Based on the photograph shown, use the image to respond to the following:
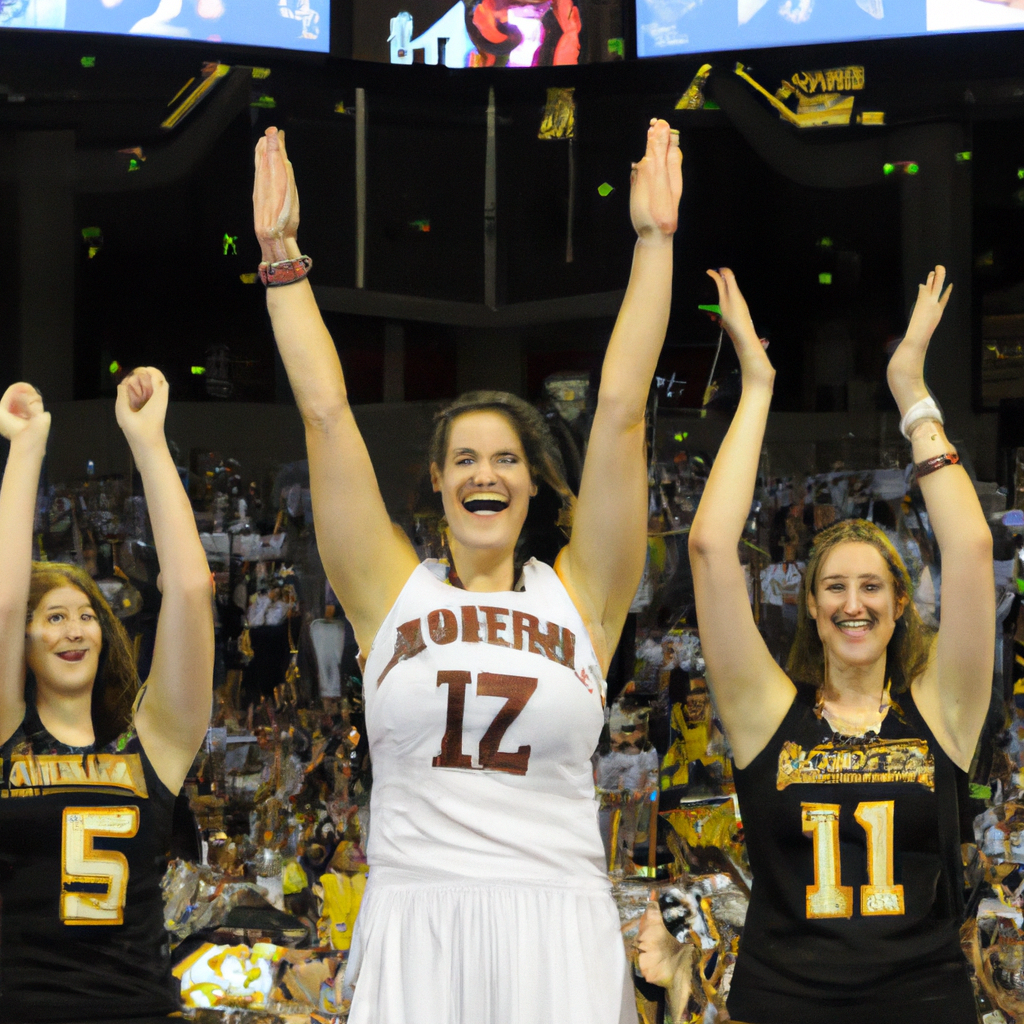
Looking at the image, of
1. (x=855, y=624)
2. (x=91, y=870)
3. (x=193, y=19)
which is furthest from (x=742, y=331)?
(x=91, y=870)

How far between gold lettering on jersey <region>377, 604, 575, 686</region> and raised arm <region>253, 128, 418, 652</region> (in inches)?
4.1

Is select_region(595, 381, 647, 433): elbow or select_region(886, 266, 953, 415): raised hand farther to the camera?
select_region(886, 266, 953, 415): raised hand

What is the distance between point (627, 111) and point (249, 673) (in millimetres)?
1591

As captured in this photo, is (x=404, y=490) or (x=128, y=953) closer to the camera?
(x=128, y=953)

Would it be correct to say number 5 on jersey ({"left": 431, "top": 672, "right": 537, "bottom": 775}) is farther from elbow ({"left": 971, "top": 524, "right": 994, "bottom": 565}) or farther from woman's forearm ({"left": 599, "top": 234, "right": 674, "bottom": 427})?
elbow ({"left": 971, "top": 524, "right": 994, "bottom": 565})

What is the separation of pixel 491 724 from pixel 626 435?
2.10 feet

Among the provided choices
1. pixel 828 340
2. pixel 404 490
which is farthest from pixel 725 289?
pixel 404 490

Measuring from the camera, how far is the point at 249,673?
2.94 metres

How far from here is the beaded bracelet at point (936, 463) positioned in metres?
2.86

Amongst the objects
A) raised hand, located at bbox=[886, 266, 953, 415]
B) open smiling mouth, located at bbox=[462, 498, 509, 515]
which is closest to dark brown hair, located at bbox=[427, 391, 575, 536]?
open smiling mouth, located at bbox=[462, 498, 509, 515]

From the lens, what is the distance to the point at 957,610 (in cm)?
277

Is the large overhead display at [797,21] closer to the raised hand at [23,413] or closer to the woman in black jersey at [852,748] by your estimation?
the woman in black jersey at [852,748]

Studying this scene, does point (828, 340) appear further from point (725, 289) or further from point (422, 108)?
point (422, 108)

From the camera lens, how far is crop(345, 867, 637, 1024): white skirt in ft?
7.99
